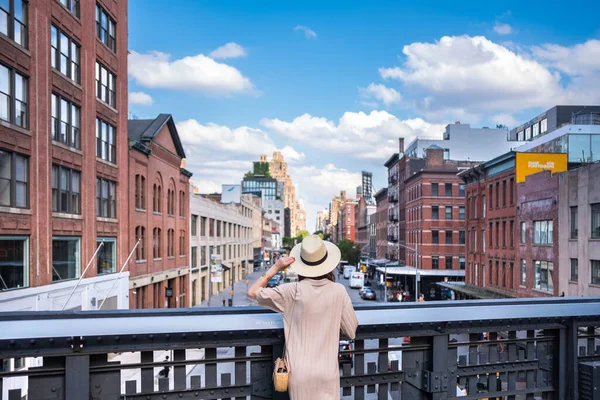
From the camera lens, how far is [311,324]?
380cm

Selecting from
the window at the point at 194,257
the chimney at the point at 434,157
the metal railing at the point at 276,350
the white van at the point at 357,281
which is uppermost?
the chimney at the point at 434,157

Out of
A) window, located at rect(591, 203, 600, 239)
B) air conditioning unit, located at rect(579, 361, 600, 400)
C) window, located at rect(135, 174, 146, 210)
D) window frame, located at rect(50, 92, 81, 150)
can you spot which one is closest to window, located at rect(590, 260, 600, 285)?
window, located at rect(591, 203, 600, 239)

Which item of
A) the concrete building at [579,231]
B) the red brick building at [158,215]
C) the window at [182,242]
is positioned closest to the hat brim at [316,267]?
the concrete building at [579,231]

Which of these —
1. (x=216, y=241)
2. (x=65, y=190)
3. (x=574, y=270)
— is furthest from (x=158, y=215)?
(x=574, y=270)

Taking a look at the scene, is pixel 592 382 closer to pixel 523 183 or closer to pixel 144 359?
pixel 144 359

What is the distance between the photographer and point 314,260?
388 centimetres

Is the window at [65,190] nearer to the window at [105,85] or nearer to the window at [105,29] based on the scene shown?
the window at [105,85]

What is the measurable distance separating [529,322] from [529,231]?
117 ft

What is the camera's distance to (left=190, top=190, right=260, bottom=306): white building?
5553 cm


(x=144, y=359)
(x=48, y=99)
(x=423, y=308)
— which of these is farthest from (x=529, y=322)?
(x=48, y=99)

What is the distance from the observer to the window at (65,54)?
82.0ft

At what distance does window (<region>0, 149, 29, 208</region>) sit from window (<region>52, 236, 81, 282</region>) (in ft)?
11.7

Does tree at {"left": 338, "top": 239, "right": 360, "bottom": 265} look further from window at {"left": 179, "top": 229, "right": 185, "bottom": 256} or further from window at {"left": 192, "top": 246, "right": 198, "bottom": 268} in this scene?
window at {"left": 179, "top": 229, "right": 185, "bottom": 256}

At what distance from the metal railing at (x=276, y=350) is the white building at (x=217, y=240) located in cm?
4869
